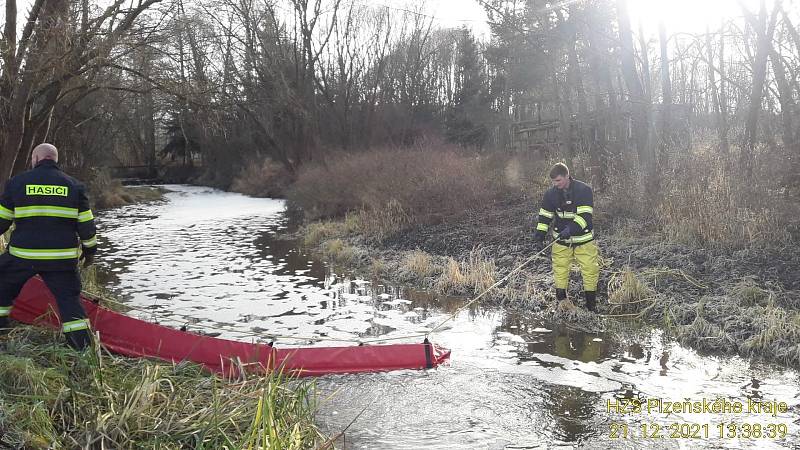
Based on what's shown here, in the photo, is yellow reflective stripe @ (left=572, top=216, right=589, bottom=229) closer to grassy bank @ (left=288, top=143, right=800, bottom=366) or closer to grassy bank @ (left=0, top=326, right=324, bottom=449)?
grassy bank @ (left=288, top=143, right=800, bottom=366)

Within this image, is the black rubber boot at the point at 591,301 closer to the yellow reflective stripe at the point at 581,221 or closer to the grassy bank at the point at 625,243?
the grassy bank at the point at 625,243

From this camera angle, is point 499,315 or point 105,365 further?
point 499,315

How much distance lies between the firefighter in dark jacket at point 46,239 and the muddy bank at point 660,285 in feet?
19.2

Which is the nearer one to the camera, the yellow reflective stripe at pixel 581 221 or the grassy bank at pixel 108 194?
the yellow reflective stripe at pixel 581 221

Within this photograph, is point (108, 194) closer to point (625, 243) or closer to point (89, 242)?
point (625, 243)

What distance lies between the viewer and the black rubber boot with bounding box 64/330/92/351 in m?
5.30

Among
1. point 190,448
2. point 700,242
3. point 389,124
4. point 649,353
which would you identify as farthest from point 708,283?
point 389,124

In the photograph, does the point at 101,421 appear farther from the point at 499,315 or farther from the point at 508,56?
the point at 508,56

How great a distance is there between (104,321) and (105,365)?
118cm

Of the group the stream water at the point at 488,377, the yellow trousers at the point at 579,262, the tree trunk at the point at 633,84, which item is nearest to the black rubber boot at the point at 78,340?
the stream water at the point at 488,377

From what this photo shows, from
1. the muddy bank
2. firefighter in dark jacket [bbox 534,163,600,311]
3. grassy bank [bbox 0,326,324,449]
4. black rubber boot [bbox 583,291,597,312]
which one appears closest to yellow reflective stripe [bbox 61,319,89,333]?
grassy bank [bbox 0,326,324,449]

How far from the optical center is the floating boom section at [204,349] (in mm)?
5812

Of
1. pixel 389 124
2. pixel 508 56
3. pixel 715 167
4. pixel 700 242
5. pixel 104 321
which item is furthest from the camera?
pixel 389 124

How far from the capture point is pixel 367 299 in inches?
399
